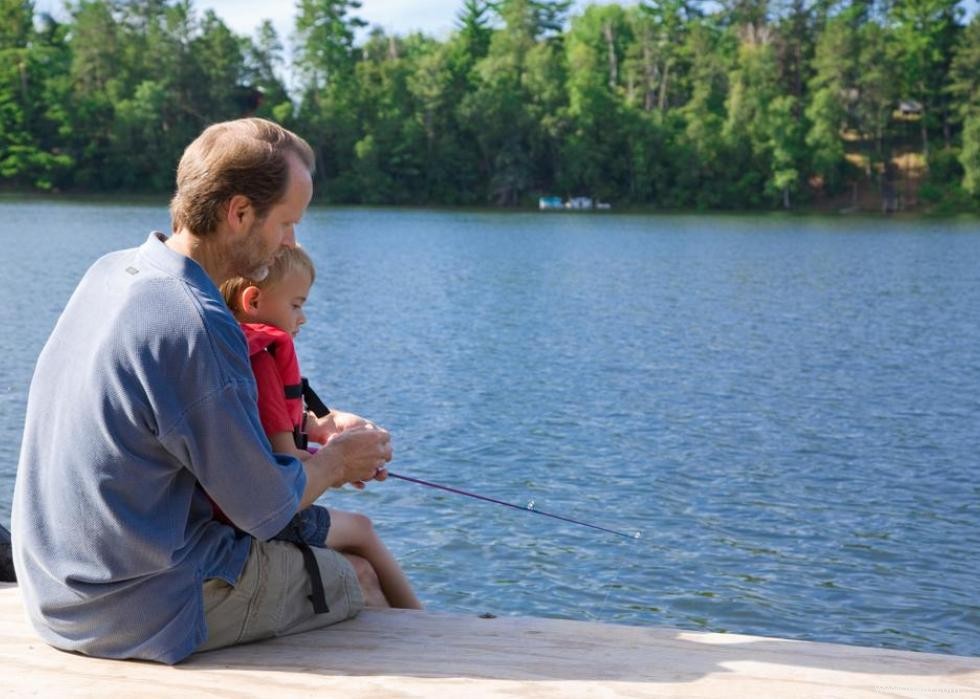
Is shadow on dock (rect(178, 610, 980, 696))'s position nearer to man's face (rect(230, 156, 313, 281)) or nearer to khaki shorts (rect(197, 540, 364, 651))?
khaki shorts (rect(197, 540, 364, 651))

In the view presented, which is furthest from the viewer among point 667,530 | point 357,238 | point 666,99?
point 666,99

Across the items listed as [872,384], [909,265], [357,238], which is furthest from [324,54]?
[872,384]

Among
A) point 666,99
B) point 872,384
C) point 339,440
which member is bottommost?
point 872,384

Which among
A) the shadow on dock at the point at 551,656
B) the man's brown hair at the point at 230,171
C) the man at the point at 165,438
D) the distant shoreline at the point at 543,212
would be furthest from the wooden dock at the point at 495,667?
the distant shoreline at the point at 543,212

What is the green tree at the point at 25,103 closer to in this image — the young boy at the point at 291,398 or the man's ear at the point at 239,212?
the young boy at the point at 291,398

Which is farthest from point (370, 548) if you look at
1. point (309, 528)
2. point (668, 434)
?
point (668, 434)

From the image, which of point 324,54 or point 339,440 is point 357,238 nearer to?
point 339,440

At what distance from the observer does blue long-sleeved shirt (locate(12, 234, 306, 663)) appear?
2.86m

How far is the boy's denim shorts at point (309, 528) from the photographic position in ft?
11.4

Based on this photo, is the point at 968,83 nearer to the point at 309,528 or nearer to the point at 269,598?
the point at 309,528

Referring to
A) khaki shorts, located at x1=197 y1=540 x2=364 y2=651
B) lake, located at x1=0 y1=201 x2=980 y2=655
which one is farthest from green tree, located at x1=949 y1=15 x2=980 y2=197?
khaki shorts, located at x1=197 y1=540 x2=364 y2=651

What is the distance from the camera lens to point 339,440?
10.9 feet

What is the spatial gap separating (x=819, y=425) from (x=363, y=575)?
354 inches

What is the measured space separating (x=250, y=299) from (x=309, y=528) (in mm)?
665
